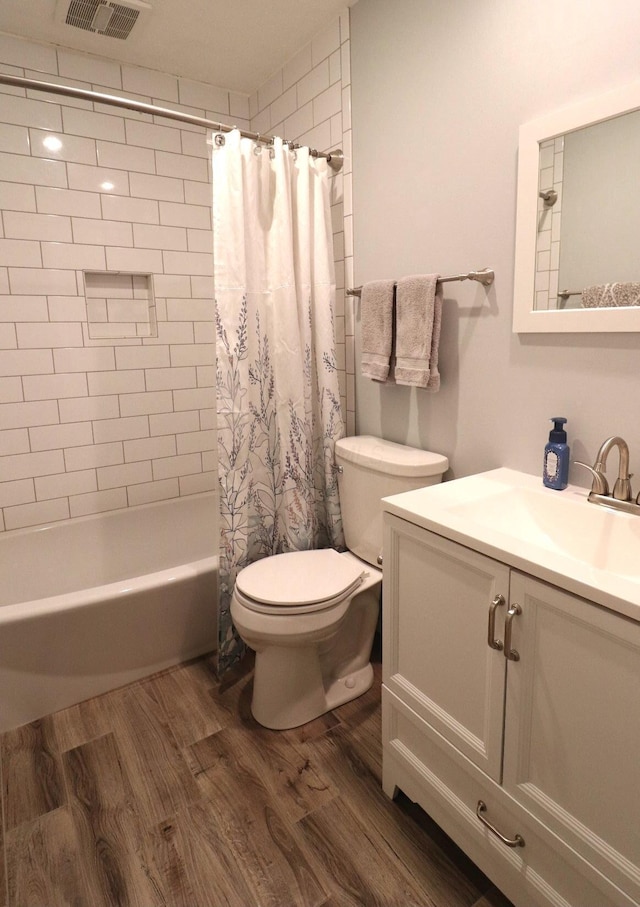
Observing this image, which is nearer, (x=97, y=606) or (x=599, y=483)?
(x=599, y=483)

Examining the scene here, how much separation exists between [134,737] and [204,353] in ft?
5.78

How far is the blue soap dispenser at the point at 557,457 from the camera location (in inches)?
53.6

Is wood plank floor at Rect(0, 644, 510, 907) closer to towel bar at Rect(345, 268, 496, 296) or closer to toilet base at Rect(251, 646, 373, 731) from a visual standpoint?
toilet base at Rect(251, 646, 373, 731)

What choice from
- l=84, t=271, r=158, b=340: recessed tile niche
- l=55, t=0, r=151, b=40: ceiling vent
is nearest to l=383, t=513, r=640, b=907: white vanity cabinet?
l=84, t=271, r=158, b=340: recessed tile niche

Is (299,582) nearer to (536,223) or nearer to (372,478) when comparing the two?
(372,478)

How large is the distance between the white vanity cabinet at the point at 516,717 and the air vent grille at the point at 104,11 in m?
2.07

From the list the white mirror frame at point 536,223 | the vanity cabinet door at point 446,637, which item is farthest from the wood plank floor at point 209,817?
the white mirror frame at point 536,223

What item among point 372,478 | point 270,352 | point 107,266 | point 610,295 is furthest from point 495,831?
point 107,266

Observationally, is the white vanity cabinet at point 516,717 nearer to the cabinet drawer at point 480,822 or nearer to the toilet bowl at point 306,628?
the cabinet drawer at point 480,822

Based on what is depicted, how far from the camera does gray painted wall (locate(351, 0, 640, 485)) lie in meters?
1.28

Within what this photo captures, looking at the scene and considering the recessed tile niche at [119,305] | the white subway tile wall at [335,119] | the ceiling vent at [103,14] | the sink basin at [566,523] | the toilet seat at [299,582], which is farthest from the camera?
the recessed tile niche at [119,305]

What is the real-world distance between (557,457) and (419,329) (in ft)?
1.93

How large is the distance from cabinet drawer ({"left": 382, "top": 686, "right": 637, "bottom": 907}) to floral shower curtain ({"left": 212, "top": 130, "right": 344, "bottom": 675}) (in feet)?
2.68

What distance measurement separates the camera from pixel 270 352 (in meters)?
1.98
